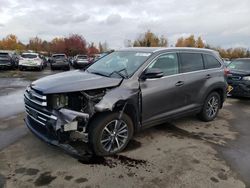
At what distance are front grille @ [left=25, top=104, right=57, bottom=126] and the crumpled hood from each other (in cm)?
37

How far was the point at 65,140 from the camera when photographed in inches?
157

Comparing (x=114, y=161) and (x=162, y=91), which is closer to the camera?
(x=114, y=161)

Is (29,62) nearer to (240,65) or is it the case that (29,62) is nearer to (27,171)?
A: (240,65)

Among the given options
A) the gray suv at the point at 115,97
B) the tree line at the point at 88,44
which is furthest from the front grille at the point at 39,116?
the tree line at the point at 88,44

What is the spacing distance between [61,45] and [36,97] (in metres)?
58.3

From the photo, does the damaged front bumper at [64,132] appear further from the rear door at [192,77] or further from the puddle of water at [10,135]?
the rear door at [192,77]

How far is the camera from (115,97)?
4258 mm

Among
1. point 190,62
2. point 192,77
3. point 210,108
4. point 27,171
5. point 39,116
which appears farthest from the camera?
point 210,108

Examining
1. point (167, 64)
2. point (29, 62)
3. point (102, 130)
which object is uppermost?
point (167, 64)

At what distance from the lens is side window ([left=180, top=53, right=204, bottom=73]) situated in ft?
18.4

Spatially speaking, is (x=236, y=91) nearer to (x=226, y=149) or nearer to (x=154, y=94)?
(x=226, y=149)

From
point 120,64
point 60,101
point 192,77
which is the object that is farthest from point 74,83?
point 192,77

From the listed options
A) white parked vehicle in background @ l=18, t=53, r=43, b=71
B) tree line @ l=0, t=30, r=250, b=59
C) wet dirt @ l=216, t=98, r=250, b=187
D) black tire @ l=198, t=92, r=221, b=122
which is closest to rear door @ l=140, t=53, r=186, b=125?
black tire @ l=198, t=92, r=221, b=122

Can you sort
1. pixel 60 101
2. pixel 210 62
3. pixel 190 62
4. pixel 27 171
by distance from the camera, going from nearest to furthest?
pixel 27 171 < pixel 60 101 < pixel 190 62 < pixel 210 62
